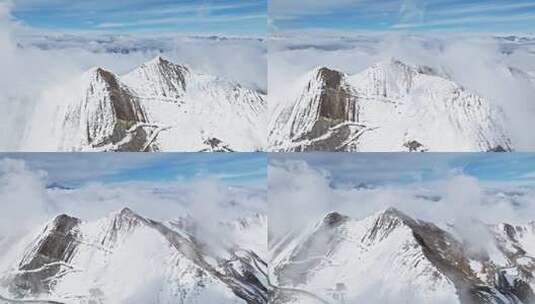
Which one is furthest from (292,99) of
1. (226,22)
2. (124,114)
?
(124,114)

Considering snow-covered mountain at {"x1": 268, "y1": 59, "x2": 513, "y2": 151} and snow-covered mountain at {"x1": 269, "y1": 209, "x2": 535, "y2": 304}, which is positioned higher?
snow-covered mountain at {"x1": 268, "y1": 59, "x2": 513, "y2": 151}

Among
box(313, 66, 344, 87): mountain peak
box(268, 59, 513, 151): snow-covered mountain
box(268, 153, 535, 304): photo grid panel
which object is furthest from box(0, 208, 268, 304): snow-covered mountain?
box(313, 66, 344, 87): mountain peak

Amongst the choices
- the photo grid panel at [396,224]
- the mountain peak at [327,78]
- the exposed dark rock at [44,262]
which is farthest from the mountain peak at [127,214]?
the mountain peak at [327,78]

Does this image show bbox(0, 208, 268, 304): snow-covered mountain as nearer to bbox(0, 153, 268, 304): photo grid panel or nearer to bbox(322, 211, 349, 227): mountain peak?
bbox(0, 153, 268, 304): photo grid panel

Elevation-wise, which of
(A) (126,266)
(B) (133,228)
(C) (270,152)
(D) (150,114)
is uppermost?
(D) (150,114)

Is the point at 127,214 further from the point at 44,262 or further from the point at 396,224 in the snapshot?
the point at 396,224

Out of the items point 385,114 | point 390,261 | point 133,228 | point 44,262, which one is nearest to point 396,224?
point 390,261
